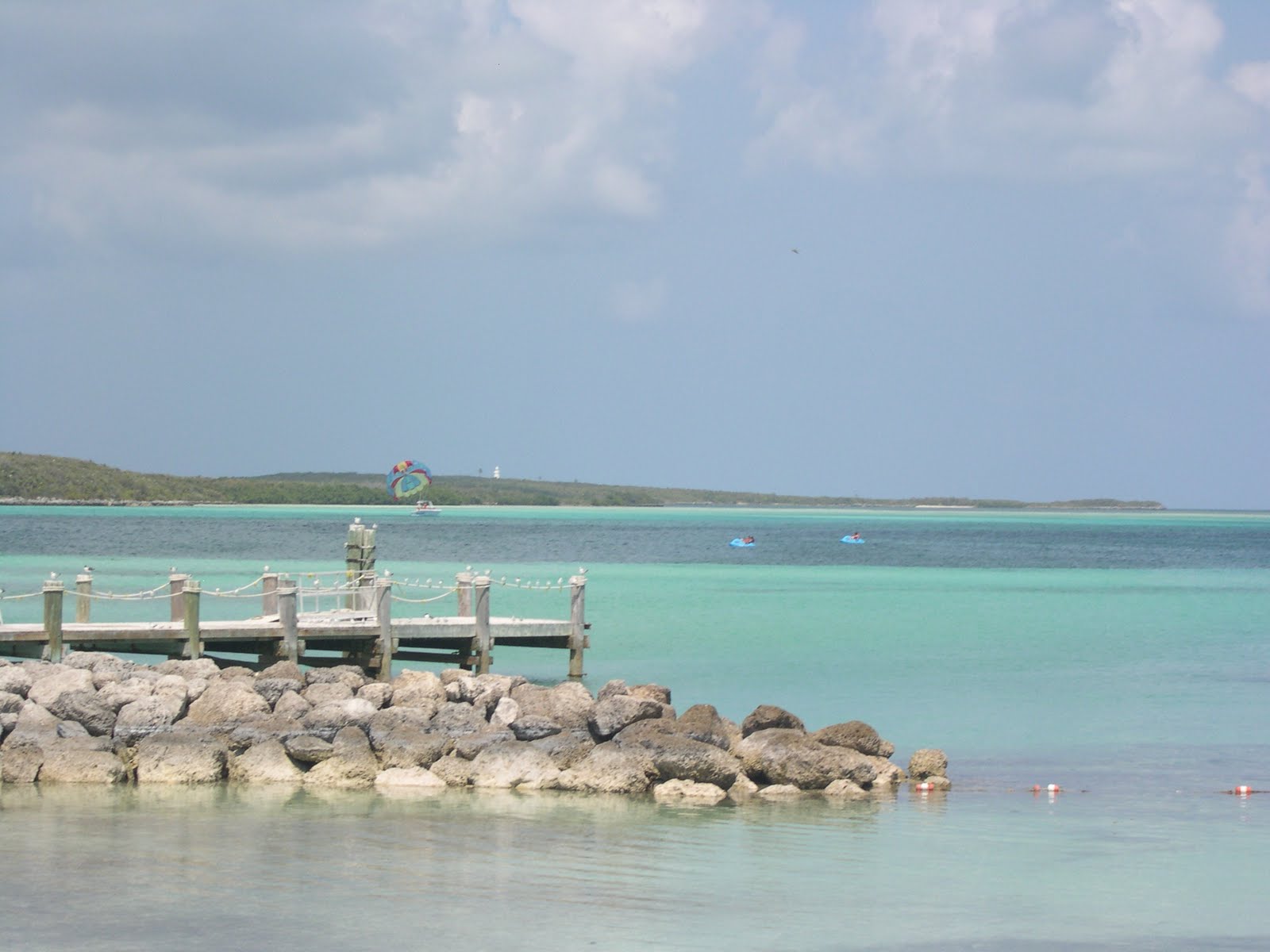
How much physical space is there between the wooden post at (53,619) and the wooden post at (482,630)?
6.16 m

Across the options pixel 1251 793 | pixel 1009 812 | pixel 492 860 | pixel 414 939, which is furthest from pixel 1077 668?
pixel 414 939

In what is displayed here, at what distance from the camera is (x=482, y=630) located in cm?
2372

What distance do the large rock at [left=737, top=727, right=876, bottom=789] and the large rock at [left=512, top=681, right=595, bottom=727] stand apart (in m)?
2.09

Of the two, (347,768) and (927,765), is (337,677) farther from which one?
(927,765)

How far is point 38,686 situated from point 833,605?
2939cm

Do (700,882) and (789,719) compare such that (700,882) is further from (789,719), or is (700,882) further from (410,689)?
(410,689)

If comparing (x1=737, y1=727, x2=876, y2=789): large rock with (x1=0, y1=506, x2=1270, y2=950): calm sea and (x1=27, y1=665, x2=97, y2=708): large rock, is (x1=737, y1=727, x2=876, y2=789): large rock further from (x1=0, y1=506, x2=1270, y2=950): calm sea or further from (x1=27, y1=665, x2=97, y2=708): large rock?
(x1=27, y1=665, x2=97, y2=708): large rock

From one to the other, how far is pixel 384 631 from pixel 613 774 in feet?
24.2

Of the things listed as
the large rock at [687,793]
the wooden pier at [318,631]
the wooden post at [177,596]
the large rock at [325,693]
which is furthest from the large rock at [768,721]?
the wooden post at [177,596]

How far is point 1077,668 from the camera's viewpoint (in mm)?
30078

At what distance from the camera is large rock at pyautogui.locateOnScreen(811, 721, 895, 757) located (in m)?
17.6

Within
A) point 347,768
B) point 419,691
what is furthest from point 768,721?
point 347,768

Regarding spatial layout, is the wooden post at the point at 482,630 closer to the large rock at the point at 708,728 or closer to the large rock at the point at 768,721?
the large rock at the point at 708,728

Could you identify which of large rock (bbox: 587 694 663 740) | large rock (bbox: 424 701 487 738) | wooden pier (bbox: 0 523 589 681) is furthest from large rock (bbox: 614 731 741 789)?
wooden pier (bbox: 0 523 589 681)
